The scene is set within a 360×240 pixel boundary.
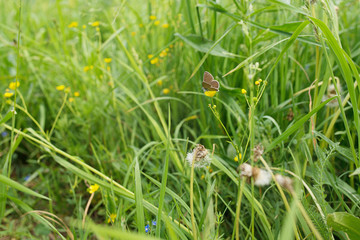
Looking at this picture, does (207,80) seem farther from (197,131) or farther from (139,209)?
(197,131)

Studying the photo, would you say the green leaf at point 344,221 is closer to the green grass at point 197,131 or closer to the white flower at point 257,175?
the green grass at point 197,131

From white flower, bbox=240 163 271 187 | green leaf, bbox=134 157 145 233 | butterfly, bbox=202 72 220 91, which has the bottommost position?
green leaf, bbox=134 157 145 233

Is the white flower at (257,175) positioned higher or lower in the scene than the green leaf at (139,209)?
higher

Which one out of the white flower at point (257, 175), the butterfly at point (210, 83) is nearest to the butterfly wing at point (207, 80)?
the butterfly at point (210, 83)

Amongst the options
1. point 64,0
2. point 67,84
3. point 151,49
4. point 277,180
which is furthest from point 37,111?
point 64,0

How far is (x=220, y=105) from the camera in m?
1.30

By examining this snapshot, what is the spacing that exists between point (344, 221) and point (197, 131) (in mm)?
802

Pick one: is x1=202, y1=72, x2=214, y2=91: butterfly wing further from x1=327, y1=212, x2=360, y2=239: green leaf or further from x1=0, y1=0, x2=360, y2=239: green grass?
x1=327, y1=212, x2=360, y2=239: green leaf

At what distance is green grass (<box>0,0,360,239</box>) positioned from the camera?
92 cm

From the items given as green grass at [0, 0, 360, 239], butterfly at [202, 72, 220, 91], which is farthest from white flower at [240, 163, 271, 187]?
butterfly at [202, 72, 220, 91]

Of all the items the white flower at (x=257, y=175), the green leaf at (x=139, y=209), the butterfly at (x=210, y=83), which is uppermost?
the butterfly at (x=210, y=83)

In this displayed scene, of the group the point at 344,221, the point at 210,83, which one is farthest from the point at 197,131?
the point at 344,221

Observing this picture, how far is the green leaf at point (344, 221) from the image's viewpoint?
84 centimetres

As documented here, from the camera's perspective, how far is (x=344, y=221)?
0.85 metres
